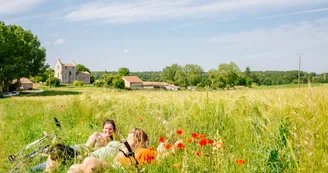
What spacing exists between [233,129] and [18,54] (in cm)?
4505

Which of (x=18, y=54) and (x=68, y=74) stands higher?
(x=18, y=54)

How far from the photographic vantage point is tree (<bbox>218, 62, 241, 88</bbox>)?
99950 millimetres

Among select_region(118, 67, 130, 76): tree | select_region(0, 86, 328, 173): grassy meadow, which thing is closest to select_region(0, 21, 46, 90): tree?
select_region(0, 86, 328, 173): grassy meadow

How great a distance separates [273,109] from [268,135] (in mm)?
598

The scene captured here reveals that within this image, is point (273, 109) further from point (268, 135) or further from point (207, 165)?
point (207, 165)

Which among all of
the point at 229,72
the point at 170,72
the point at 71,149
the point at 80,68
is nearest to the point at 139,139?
the point at 71,149

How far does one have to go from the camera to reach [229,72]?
105312 mm

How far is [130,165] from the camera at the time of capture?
3.32m

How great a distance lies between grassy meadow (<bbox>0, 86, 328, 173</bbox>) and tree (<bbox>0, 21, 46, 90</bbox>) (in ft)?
120

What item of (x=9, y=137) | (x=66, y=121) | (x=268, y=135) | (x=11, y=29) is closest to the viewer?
(x=268, y=135)

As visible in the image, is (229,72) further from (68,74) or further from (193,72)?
(68,74)

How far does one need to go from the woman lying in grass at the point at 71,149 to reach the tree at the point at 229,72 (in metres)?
94.3

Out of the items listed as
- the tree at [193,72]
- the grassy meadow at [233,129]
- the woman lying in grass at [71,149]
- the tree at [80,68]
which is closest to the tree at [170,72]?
the tree at [193,72]

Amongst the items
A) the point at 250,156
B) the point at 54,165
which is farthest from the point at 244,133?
the point at 54,165
